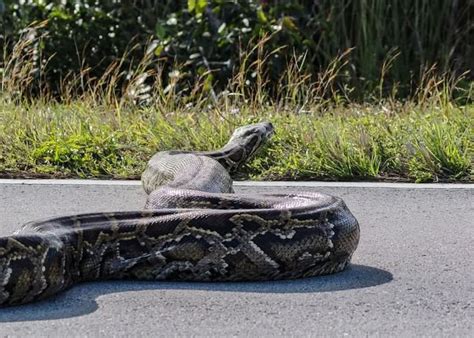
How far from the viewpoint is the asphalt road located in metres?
5.90

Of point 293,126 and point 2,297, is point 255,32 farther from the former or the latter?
point 2,297

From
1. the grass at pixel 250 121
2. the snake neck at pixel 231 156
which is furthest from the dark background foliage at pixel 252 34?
the snake neck at pixel 231 156

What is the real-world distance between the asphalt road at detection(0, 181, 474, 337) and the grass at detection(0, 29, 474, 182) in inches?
75.2

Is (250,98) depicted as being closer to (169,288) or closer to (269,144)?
(269,144)

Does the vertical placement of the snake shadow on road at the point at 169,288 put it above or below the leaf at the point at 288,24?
above

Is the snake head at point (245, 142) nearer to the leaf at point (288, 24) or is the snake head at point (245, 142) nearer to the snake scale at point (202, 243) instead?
the snake scale at point (202, 243)

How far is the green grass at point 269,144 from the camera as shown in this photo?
33.1 ft

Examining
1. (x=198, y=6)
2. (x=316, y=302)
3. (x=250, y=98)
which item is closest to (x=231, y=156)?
(x=250, y=98)

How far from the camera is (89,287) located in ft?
21.7

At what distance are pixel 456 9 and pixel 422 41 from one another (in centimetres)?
57

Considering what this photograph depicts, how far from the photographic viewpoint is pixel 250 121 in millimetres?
11523

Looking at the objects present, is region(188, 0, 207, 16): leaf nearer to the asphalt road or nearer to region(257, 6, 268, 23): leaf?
region(257, 6, 268, 23): leaf

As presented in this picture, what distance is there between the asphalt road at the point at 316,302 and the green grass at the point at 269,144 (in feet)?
6.19

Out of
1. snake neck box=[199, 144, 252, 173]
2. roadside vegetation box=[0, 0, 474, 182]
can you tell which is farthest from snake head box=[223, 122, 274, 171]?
roadside vegetation box=[0, 0, 474, 182]
